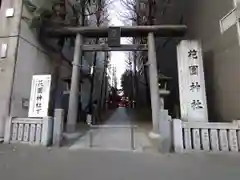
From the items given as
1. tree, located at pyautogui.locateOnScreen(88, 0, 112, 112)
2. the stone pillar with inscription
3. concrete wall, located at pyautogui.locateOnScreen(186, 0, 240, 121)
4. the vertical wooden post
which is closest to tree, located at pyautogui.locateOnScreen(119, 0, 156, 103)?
tree, located at pyautogui.locateOnScreen(88, 0, 112, 112)

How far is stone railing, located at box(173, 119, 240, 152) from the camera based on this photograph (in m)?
6.73

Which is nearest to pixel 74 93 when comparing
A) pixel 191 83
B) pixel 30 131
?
pixel 30 131

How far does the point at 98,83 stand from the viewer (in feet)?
74.6

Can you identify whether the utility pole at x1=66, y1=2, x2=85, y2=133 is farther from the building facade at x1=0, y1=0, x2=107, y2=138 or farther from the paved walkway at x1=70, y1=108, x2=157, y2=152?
the building facade at x1=0, y1=0, x2=107, y2=138

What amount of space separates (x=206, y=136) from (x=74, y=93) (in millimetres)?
5594

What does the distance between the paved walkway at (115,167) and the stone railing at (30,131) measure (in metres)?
1.33

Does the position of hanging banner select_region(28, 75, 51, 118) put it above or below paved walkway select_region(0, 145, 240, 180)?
above

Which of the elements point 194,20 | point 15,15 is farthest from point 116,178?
point 194,20

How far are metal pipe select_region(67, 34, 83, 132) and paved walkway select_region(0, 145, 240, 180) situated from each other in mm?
3018

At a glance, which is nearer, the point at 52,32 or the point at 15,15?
the point at 15,15

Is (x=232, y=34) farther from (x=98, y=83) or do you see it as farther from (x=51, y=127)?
(x=98, y=83)

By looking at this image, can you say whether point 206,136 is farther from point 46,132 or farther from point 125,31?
point 125,31

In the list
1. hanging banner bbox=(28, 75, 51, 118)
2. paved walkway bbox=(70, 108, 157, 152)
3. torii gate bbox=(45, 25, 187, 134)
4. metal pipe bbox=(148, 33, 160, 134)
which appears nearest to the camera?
paved walkway bbox=(70, 108, 157, 152)

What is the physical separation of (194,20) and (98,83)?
12.2 metres
